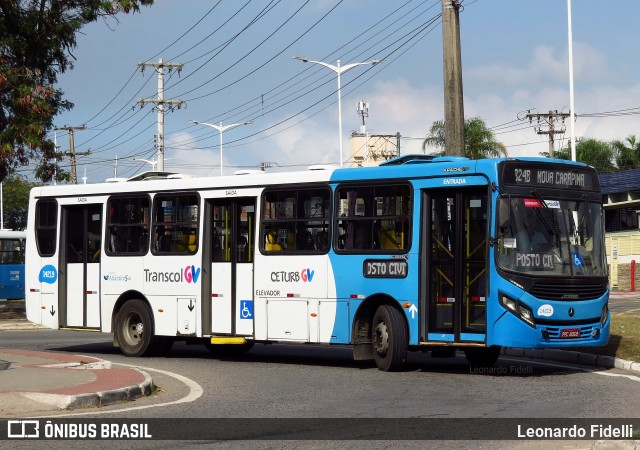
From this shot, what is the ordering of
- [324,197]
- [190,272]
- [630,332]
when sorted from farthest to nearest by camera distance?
[630,332] < [190,272] < [324,197]

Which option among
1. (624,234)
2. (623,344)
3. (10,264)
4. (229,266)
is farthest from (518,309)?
(624,234)

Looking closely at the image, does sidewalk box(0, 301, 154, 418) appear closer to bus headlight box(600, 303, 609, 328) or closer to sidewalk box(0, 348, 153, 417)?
sidewalk box(0, 348, 153, 417)

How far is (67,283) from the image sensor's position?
72.1 ft

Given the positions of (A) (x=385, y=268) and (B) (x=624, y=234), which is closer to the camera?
(A) (x=385, y=268)

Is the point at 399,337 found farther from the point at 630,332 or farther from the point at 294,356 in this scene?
the point at 630,332

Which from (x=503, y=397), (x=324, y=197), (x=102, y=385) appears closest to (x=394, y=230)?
(x=324, y=197)

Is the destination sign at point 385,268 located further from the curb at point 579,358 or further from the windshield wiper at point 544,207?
the curb at point 579,358

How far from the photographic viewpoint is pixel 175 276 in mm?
20281

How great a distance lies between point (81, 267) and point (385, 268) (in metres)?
7.32

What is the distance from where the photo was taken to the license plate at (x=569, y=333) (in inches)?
638

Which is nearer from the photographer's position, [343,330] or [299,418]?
[299,418]

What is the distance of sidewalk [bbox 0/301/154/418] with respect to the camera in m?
12.3

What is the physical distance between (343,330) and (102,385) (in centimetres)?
507

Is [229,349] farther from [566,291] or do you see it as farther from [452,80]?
[566,291]
